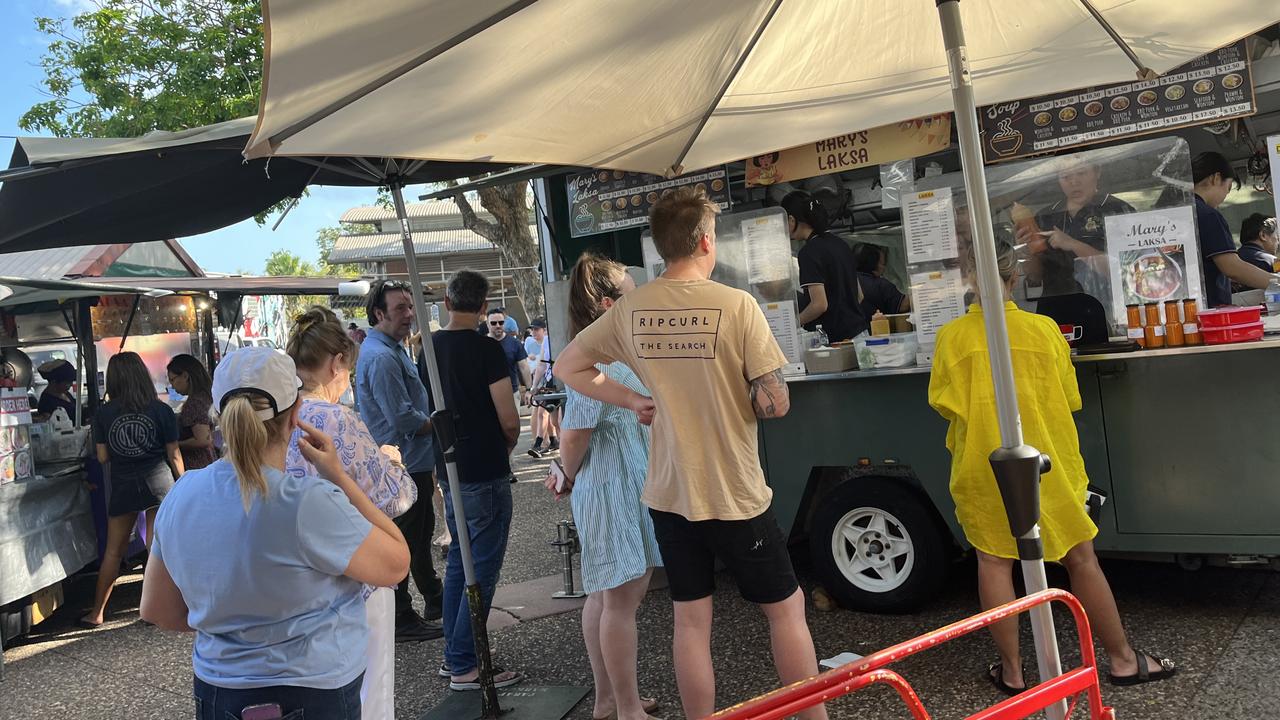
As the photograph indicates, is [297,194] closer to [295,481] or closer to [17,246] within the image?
[17,246]

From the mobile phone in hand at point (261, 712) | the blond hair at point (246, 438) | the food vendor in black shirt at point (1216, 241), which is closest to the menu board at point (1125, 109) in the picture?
the food vendor in black shirt at point (1216, 241)

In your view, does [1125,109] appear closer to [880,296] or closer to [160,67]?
[880,296]

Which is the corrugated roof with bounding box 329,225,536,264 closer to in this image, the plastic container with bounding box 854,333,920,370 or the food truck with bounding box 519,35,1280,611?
the food truck with bounding box 519,35,1280,611

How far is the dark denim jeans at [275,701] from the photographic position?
2.18 meters

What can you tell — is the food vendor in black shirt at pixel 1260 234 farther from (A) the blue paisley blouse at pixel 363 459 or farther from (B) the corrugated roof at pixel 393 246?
(B) the corrugated roof at pixel 393 246

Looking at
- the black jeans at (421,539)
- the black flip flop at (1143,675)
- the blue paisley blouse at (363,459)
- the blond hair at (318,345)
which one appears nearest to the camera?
the blue paisley blouse at (363,459)

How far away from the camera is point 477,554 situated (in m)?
4.52

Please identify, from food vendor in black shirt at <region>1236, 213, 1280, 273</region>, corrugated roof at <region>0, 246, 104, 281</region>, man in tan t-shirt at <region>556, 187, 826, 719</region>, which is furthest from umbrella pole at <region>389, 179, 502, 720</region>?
corrugated roof at <region>0, 246, 104, 281</region>

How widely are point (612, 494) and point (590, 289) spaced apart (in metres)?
0.83

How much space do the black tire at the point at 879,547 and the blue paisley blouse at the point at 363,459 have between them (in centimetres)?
252

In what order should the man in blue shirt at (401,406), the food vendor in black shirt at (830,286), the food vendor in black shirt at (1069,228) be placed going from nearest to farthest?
1. the food vendor in black shirt at (1069,228)
2. the man in blue shirt at (401,406)
3. the food vendor in black shirt at (830,286)

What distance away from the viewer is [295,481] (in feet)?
7.39

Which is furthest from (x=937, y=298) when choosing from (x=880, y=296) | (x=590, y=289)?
(x=590, y=289)

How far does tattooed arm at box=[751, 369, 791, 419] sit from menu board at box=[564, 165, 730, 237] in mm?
3488
